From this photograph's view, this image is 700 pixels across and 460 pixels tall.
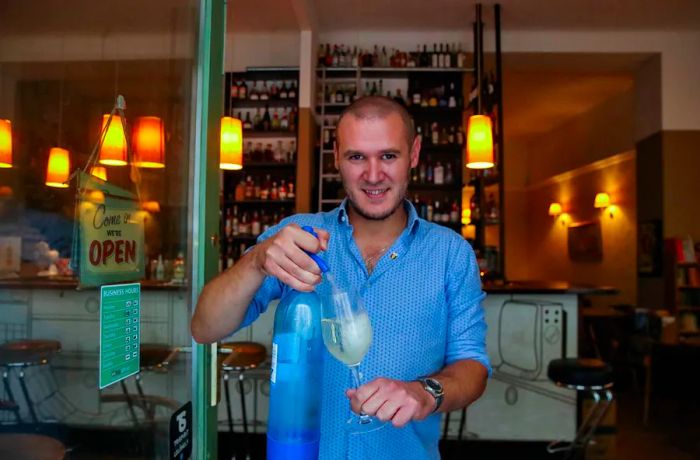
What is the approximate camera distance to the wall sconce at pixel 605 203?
857 cm

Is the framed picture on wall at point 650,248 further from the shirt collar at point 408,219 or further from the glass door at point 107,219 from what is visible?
the glass door at point 107,219

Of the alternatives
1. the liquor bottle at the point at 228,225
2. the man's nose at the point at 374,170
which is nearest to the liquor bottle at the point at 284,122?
the liquor bottle at the point at 228,225

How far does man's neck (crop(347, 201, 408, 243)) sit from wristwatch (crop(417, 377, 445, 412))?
0.43 m

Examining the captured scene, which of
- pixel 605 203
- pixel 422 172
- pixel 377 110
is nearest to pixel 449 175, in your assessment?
pixel 422 172

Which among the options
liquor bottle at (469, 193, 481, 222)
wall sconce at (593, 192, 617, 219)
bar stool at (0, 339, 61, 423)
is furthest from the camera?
wall sconce at (593, 192, 617, 219)

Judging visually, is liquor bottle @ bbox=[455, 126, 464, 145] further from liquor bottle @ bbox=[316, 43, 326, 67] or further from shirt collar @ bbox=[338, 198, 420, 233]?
shirt collar @ bbox=[338, 198, 420, 233]

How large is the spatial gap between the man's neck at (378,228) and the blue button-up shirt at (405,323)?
0.04 metres

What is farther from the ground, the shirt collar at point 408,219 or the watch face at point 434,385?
the shirt collar at point 408,219

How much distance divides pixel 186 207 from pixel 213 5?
51 centimetres

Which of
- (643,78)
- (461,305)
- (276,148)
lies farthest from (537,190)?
(461,305)

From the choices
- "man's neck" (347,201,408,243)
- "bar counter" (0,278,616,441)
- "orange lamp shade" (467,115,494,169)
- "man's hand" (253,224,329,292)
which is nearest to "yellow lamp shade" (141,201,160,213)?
"man's hand" (253,224,329,292)

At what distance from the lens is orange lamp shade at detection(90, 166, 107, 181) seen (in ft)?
3.03

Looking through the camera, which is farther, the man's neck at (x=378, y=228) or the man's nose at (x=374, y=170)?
the man's neck at (x=378, y=228)

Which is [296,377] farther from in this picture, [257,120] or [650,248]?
[650,248]
